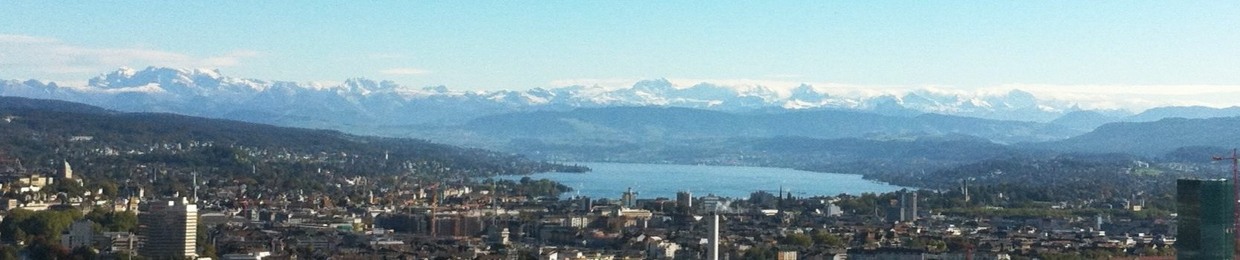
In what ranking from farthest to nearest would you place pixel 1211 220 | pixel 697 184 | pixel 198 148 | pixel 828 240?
1. pixel 697 184
2. pixel 198 148
3. pixel 828 240
4. pixel 1211 220

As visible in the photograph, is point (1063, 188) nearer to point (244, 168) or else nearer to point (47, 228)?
point (244, 168)

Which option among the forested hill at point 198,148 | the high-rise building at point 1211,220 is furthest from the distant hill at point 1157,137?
the high-rise building at point 1211,220

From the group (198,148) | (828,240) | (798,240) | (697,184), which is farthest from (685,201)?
(697,184)

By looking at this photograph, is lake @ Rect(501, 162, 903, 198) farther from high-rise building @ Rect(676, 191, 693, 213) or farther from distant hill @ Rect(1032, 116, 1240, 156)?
distant hill @ Rect(1032, 116, 1240, 156)

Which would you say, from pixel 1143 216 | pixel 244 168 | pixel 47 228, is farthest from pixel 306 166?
pixel 47 228

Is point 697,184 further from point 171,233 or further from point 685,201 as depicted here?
point 171,233

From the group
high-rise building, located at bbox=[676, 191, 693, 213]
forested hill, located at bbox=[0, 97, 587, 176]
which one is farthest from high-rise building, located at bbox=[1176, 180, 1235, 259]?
forested hill, located at bbox=[0, 97, 587, 176]

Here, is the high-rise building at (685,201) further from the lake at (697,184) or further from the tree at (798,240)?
the lake at (697,184)
